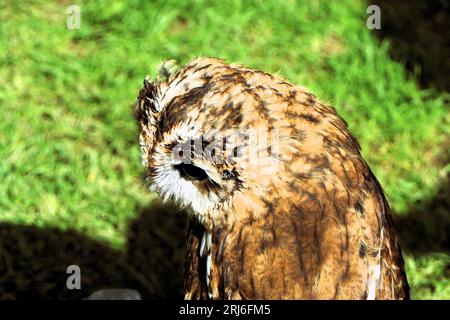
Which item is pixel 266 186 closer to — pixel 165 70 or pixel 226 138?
pixel 226 138

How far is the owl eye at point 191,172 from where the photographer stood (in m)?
2.94

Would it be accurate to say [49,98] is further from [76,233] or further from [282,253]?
[282,253]

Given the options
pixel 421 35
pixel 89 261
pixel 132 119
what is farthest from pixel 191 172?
pixel 421 35

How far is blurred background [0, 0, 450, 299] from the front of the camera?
4.69 metres

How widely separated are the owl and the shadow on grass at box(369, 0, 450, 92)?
9.17ft

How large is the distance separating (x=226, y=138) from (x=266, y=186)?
0.26 metres

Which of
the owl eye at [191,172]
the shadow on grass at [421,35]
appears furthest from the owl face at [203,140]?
the shadow on grass at [421,35]

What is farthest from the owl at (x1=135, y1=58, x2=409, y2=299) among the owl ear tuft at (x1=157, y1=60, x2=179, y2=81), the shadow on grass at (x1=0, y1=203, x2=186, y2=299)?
the shadow on grass at (x1=0, y1=203, x2=186, y2=299)

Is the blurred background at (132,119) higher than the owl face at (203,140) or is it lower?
higher

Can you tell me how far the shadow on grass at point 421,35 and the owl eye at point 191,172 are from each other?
123 inches

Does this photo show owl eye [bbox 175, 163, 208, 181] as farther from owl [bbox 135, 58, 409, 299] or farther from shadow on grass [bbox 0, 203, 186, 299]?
shadow on grass [bbox 0, 203, 186, 299]

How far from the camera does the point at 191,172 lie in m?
2.98

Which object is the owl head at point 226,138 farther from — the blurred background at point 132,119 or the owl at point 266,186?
the blurred background at point 132,119
